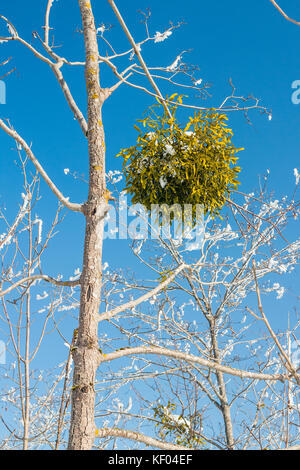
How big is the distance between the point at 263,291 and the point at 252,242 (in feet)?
2.19

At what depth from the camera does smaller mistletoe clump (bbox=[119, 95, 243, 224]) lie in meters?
2.76

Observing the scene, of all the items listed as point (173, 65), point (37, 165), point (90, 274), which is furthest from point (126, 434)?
point (173, 65)

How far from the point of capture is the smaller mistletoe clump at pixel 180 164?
276 cm

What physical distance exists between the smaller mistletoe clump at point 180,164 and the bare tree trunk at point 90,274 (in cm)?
41

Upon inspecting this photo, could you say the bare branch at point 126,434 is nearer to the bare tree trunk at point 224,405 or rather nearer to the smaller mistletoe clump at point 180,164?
the smaller mistletoe clump at point 180,164

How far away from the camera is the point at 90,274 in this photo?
7.14ft

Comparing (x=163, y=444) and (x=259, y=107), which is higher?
(x=259, y=107)

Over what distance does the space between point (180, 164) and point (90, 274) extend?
1.02 meters

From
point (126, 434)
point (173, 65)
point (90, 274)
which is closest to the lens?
point (126, 434)

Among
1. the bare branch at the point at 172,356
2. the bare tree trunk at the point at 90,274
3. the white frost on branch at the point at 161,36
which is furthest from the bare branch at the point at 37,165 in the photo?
the white frost on branch at the point at 161,36

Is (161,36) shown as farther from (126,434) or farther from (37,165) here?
(126,434)
